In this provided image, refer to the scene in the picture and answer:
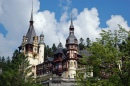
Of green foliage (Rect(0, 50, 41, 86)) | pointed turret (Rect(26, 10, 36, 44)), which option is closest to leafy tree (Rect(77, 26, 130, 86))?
green foliage (Rect(0, 50, 41, 86))

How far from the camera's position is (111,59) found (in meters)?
25.1

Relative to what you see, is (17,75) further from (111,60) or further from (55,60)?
(55,60)

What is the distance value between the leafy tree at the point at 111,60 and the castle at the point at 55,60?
3234cm

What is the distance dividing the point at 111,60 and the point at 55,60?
51177mm

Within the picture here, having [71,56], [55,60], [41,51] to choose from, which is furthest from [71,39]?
[41,51]

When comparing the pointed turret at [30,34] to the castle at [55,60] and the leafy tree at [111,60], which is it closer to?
the castle at [55,60]

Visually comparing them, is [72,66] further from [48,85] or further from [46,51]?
[46,51]

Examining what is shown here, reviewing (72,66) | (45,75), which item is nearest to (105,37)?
(72,66)

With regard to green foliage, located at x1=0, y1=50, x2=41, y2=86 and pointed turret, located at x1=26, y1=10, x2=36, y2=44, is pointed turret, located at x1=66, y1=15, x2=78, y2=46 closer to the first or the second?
pointed turret, located at x1=26, y1=10, x2=36, y2=44

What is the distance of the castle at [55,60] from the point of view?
199 ft

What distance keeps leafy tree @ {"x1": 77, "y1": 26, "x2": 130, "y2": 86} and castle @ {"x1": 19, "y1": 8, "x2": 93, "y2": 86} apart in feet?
106

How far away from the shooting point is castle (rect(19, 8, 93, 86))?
60.7 meters

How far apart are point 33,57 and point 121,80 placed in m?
65.6

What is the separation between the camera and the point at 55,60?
75688 mm
